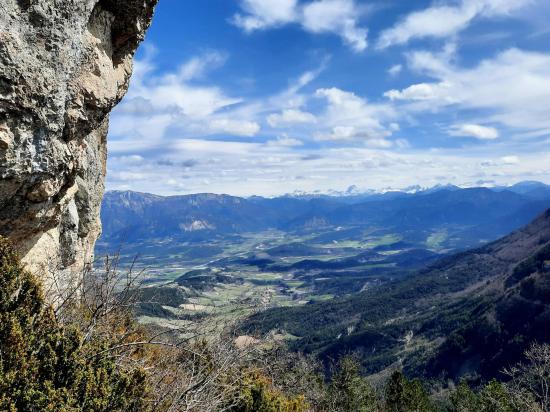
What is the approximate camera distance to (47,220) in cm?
1036

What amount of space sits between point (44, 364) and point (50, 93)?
5260mm

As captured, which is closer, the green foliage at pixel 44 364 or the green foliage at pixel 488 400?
the green foliage at pixel 44 364

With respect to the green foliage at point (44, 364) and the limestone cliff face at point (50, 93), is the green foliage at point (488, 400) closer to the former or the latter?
the green foliage at point (44, 364)

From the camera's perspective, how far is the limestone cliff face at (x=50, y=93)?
777 cm

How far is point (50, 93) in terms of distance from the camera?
333 inches

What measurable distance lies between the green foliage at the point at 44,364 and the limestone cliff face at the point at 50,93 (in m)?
1.60

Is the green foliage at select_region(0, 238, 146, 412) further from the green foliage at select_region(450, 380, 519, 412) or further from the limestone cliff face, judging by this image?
the green foliage at select_region(450, 380, 519, 412)

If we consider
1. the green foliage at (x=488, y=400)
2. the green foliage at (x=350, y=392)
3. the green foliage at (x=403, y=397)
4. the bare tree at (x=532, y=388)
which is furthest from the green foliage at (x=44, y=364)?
the green foliage at (x=403, y=397)

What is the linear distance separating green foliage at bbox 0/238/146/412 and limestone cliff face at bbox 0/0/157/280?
160 centimetres

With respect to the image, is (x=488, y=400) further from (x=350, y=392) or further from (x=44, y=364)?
(x=44, y=364)

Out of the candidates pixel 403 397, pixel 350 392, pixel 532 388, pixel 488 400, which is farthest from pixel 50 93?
pixel 488 400

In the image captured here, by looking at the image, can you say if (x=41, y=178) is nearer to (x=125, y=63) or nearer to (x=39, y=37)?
(x=39, y=37)

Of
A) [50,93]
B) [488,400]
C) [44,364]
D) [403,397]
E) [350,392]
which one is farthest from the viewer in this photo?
[350,392]

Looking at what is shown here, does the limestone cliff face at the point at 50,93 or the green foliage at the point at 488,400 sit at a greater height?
the limestone cliff face at the point at 50,93
